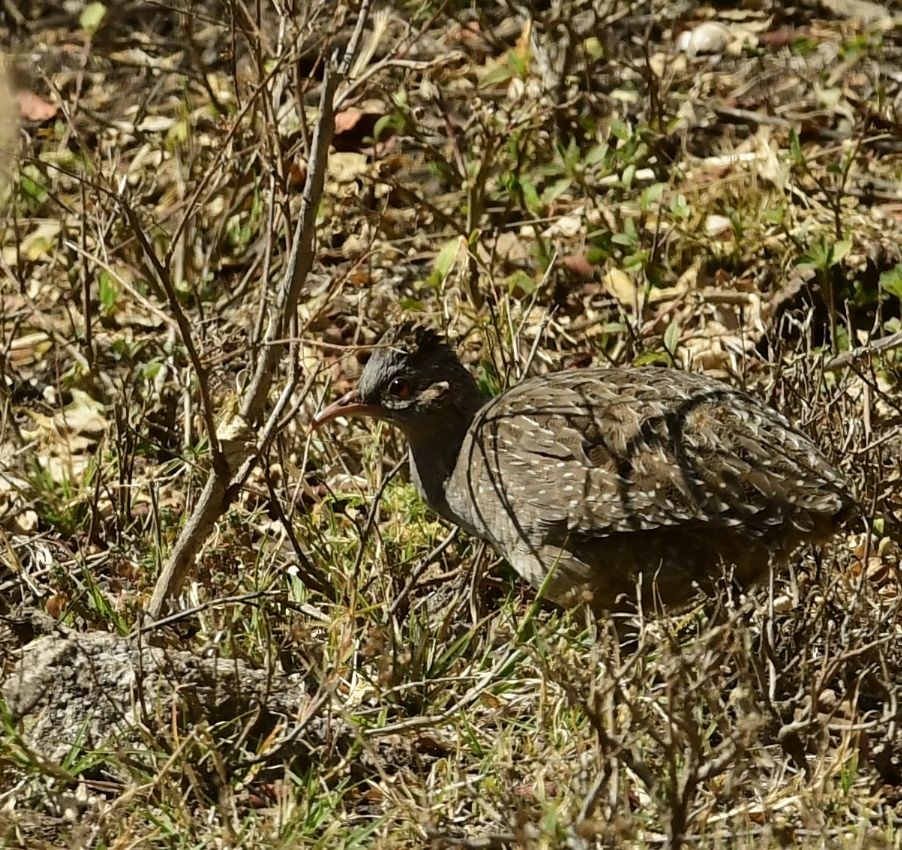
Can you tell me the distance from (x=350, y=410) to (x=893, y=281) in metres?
2.46

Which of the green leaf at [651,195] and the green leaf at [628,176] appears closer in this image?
the green leaf at [651,195]

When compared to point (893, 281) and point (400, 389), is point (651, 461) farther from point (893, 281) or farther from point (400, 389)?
point (893, 281)

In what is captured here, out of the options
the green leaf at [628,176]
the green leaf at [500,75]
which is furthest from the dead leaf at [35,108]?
the green leaf at [628,176]

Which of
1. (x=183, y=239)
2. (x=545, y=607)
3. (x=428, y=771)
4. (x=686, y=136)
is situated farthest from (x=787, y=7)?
(x=428, y=771)

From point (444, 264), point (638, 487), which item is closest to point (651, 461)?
point (638, 487)

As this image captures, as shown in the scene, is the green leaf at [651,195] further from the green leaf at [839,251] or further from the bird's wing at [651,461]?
the bird's wing at [651,461]

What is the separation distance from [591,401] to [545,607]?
34.9 inches

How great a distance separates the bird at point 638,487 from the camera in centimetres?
551

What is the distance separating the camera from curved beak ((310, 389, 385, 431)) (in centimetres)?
638

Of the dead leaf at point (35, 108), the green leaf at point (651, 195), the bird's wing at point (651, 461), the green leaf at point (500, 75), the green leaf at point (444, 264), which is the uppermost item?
the green leaf at point (500, 75)

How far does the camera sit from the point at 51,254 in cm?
824

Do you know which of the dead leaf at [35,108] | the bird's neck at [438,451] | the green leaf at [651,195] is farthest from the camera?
the dead leaf at [35,108]

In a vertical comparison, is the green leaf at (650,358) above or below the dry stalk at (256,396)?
below

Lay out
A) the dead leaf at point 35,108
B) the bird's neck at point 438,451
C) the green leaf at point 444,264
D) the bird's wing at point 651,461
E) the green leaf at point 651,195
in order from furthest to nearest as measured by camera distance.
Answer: the dead leaf at point 35,108 → the green leaf at point 651,195 → the green leaf at point 444,264 → the bird's neck at point 438,451 → the bird's wing at point 651,461
